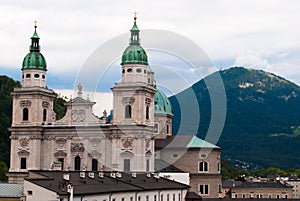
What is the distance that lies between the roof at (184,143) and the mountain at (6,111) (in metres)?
48.1

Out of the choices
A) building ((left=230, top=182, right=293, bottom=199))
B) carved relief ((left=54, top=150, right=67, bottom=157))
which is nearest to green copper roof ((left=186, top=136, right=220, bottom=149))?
carved relief ((left=54, top=150, right=67, bottom=157))

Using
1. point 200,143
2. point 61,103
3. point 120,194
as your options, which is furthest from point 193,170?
point 61,103

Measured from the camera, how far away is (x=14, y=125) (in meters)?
101

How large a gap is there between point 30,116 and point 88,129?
9.03 metres

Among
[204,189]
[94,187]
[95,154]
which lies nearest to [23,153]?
[95,154]

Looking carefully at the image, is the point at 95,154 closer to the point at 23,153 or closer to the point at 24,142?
the point at 23,153

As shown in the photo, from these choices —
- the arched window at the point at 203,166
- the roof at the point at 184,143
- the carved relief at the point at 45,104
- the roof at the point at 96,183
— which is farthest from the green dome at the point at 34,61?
the roof at the point at 96,183

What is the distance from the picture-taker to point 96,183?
6334cm

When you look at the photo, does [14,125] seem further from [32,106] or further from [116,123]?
[116,123]

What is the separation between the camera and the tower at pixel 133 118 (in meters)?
94.7

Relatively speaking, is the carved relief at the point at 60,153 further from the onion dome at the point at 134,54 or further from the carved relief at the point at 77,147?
the onion dome at the point at 134,54

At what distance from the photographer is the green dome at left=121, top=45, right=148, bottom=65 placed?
9794 cm

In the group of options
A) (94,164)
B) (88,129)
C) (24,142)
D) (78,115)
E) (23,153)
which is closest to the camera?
(88,129)

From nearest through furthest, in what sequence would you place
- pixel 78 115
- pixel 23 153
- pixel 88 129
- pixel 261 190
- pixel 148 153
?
pixel 148 153
pixel 88 129
pixel 78 115
pixel 23 153
pixel 261 190
